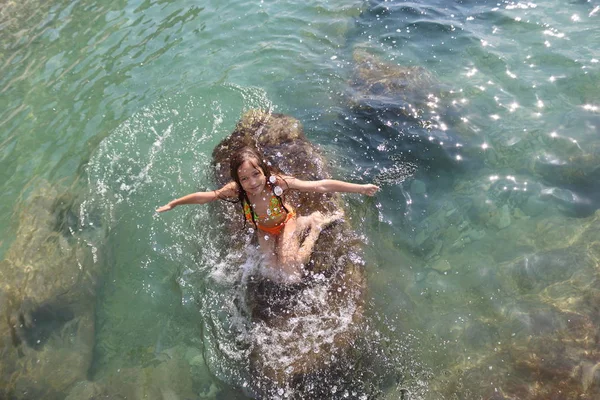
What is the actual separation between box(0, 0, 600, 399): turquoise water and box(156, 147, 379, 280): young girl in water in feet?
2.21

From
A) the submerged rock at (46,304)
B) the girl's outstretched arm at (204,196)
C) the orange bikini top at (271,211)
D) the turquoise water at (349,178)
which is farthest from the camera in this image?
the orange bikini top at (271,211)

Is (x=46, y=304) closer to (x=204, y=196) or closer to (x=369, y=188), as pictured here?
(x=204, y=196)

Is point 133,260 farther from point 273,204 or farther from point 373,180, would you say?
point 373,180

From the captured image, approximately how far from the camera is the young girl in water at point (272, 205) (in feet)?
17.7

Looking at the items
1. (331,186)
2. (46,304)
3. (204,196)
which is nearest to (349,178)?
(331,186)

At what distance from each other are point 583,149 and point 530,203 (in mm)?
1223

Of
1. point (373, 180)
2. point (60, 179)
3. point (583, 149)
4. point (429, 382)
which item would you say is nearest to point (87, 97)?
point (60, 179)

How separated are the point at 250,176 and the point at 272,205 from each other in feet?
2.16

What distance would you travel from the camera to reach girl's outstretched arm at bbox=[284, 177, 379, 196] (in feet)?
16.8

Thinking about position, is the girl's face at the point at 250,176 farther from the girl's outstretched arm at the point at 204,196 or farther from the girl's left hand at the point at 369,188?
the girl's left hand at the point at 369,188

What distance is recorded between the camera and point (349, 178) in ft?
21.7

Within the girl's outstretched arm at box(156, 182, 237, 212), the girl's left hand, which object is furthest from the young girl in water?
the girl's left hand

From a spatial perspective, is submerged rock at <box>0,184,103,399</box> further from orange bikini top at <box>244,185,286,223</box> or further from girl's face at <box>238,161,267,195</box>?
girl's face at <box>238,161,267,195</box>

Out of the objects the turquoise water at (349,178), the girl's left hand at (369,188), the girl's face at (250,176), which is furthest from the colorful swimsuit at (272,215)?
the girl's left hand at (369,188)
